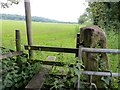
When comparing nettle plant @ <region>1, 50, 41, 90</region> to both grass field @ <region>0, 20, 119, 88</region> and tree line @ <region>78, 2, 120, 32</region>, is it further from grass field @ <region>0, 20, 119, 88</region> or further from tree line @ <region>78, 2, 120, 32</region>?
tree line @ <region>78, 2, 120, 32</region>

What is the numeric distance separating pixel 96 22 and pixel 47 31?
0.95m

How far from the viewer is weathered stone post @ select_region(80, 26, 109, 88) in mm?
1829

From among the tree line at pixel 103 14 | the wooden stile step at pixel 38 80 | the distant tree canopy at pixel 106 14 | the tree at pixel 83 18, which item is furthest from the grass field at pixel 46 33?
the wooden stile step at pixel 38 80

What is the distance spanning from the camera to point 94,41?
1.87 m

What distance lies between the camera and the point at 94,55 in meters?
1.84

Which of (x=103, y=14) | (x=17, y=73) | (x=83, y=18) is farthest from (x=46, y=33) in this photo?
(x=17, y=73)

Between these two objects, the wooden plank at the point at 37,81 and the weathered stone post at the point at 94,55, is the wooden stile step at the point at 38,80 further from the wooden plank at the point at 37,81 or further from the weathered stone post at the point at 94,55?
the weathered stone post at the point at 94,55

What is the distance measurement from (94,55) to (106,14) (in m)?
1.97

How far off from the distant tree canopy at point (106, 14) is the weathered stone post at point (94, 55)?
1.47 m

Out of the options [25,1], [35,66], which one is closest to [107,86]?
[35,66]

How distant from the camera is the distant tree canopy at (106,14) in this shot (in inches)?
134

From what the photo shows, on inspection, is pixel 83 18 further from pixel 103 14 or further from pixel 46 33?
pixel 46 33

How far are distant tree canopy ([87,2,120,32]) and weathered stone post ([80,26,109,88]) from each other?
A: 4.82 feet

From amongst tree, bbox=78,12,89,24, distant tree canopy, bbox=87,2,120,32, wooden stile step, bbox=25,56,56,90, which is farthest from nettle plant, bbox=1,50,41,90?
distant tree canopy, bbox=87,2,120,32
